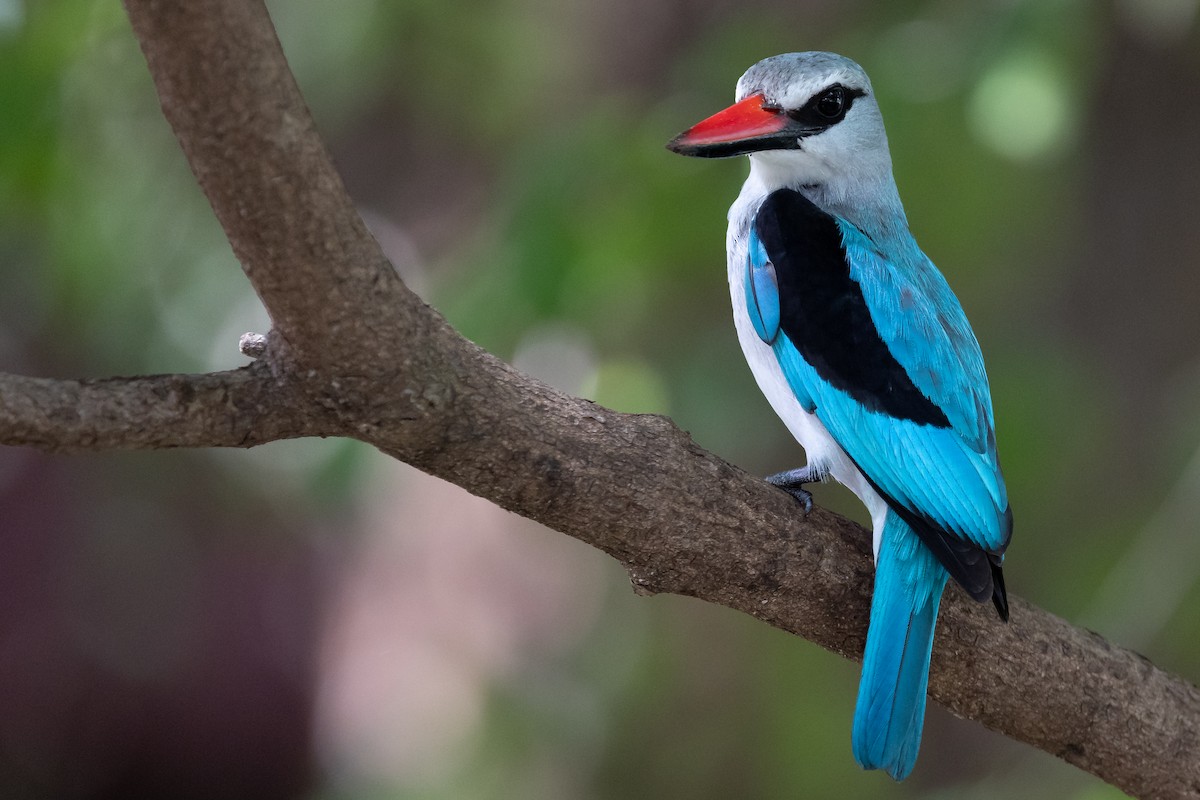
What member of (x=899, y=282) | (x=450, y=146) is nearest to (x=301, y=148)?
(x=899, y=282)

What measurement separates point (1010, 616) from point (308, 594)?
3.40 meters

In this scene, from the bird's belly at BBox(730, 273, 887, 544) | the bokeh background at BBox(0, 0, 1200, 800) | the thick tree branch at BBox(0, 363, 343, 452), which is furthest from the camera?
the bokeh background at BBox(0, 0, 1200, 800)

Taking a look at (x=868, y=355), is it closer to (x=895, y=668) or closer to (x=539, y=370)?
(x=895, y=668)

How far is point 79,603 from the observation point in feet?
15.8

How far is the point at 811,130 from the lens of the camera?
2.45 metres

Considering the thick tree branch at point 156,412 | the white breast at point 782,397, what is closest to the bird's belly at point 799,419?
the white breast at point 782,397

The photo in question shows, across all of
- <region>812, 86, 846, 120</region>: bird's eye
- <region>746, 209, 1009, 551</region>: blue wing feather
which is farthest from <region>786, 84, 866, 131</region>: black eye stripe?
<region>746, 209, 1009, 551</region>: blue wing feather

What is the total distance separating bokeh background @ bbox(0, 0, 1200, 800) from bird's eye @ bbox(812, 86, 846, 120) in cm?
13

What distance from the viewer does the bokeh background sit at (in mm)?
2578

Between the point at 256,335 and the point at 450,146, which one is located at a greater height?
the point at 450,146

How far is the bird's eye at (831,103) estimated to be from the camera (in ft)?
8.12

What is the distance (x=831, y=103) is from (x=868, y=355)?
1.87 feet

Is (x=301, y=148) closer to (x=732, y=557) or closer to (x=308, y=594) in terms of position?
(x=732, y=557)

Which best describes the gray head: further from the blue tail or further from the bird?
the blue tail
